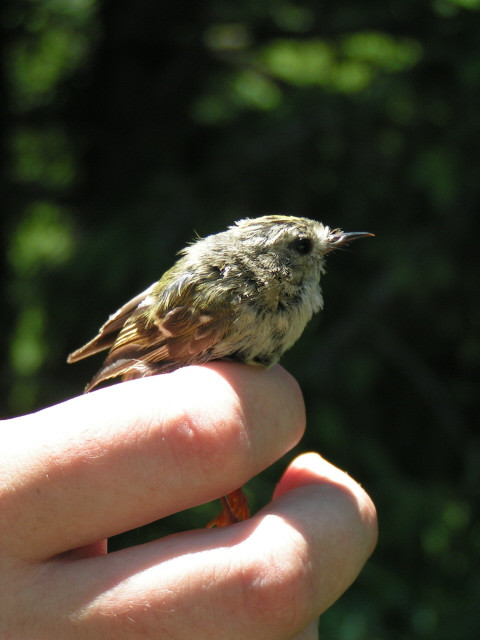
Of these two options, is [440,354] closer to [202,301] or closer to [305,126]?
[305,126]

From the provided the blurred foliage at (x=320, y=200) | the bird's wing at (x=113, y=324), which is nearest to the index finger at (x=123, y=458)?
the bird's wing at (x=113, y=324)

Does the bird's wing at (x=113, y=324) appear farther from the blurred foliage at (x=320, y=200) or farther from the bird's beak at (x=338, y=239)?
the blurred foliage at (x=320, y=200)

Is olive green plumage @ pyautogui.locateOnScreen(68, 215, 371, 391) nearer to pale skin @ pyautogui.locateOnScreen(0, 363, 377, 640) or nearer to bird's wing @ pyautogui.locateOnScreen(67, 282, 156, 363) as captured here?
bird's wing @ pyautogui.locateOnScreen(67, 282, 156, 363)

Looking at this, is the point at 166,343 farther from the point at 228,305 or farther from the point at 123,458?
the point at 123,458

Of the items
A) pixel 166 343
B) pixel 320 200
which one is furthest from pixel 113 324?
pixel 320 200

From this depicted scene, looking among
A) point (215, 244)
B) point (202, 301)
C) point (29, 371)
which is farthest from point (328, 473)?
point (29, 371)

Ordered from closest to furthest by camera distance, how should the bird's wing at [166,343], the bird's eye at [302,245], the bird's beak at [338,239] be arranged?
the bird's wing at [166,343]
the bird's eye at [302,245]
the bird's beak at [338,239]

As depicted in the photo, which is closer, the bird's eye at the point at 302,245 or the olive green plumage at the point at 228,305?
the olive green plumage at the point at 228,305
